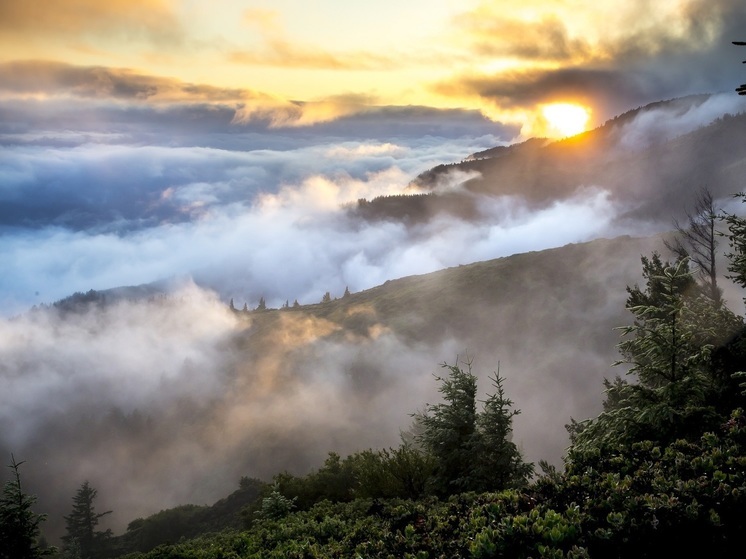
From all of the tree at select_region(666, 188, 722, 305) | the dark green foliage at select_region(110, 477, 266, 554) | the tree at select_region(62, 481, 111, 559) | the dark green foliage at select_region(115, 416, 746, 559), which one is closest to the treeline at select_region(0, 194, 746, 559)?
the dark green foliage at select_region(115, 416, 746, 559)

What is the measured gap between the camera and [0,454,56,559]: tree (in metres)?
27.6

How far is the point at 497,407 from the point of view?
25.6 metres

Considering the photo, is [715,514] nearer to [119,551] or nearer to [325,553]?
[325,553]

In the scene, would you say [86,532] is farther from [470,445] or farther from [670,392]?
[670,392]

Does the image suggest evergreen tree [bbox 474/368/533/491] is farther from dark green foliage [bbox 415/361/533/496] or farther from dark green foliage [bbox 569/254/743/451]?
dark green foliage [bbox 569/254/743/451]

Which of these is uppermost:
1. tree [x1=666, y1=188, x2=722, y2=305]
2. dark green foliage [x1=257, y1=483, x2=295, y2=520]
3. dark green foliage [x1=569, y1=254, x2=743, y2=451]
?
tree [x1=666, y1=188, x2=722, y2=305]

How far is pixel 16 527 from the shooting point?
2817 cm

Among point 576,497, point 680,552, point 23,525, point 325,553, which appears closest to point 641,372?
point 576,497

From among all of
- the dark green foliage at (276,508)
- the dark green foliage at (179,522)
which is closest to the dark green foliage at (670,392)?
the dark green foliage at (276,508)

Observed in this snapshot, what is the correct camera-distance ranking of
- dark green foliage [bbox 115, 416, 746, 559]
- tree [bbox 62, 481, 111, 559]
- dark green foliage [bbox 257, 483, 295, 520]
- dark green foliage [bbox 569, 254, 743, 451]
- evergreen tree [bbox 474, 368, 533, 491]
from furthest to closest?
1. tree [bbox 62, 481, 111, 559]
2. evergreen tree [bbox 474, 368, 533, 491]
3. dark green foliage [bbox 257, 483, 295, 520]
4. dark green foliage [bbox 569, 254, 743, 451]
5. dark green foliage [bbox 115, 416, 746, 559]

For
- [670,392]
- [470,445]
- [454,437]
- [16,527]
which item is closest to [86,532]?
[16,527]

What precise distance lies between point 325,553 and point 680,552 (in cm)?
700

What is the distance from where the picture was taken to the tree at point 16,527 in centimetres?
2762

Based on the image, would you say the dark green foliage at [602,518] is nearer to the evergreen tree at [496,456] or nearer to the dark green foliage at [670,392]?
the dark green foliage at [670,392]
